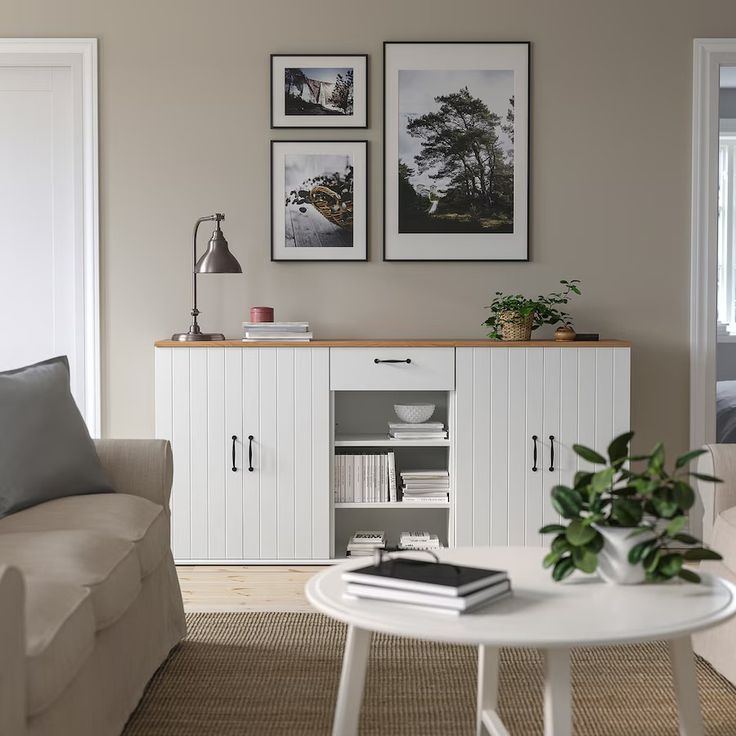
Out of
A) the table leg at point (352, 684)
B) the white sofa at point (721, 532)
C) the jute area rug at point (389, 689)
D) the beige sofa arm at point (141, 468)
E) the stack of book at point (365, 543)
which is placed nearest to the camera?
the table leg at point (352, 684)

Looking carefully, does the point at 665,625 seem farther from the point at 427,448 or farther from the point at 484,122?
the point at 484,122

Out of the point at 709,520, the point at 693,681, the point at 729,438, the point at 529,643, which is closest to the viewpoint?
the point at 529,643

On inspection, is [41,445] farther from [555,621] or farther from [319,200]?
[319,200]

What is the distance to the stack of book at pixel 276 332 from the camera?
3.72 metres

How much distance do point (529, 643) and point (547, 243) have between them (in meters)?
2.80

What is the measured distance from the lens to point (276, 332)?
3.73 m

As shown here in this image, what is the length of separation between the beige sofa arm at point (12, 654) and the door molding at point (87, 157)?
8.61 feet

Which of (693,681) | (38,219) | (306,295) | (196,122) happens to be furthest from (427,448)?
(693,681)

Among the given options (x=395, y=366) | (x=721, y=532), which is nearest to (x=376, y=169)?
(x=395, y=366)

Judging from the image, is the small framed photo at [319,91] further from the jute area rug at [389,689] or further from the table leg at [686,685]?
the table leg at [686,685]

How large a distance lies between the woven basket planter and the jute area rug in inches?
54.9

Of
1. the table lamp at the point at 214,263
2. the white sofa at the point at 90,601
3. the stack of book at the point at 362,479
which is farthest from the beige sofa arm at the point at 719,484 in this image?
the table lamp at the point at 214,263

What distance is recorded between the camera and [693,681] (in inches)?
71.4

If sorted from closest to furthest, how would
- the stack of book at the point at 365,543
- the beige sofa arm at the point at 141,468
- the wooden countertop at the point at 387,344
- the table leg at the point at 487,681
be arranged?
the table leg at the point at 487,681, the beige sofa arm at the point at 141,468, the wooden countertop at the point at 387,344, the stack of book at the point at 365,543
